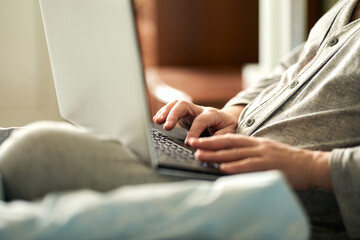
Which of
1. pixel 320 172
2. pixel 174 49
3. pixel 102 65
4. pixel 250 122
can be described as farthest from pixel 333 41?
pixel 174 49

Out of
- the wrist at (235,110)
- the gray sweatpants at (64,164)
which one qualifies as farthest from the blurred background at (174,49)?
the gray sweatpants at (64,164)

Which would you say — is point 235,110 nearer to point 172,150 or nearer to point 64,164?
point 172,150

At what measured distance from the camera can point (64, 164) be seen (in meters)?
0.55

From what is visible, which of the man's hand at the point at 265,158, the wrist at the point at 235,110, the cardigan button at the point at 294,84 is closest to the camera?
the man's hand at the point at 265,158

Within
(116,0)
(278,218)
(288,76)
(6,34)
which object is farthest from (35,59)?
(278,218)

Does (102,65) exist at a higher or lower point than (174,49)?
higher

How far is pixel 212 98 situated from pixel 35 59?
917 millimetres

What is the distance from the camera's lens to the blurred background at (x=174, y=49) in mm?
2357

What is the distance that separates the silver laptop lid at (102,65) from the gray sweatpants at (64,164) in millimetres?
30

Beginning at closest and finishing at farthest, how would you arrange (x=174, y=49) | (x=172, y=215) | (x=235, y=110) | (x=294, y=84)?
1. (x=172, y=215)
2. (x=294, y=84)
3. (x=235, y=110)
4. (x=174, y=49)

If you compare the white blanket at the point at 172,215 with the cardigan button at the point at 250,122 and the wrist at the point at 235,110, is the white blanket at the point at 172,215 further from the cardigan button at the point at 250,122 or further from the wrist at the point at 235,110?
the wrist at the point at 235,110

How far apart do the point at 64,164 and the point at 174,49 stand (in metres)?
3.52

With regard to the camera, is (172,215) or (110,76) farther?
(110,76)

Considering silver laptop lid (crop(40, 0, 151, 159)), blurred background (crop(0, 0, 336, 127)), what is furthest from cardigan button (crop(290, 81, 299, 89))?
blurred background (crop(0, 0, 336, 127))
